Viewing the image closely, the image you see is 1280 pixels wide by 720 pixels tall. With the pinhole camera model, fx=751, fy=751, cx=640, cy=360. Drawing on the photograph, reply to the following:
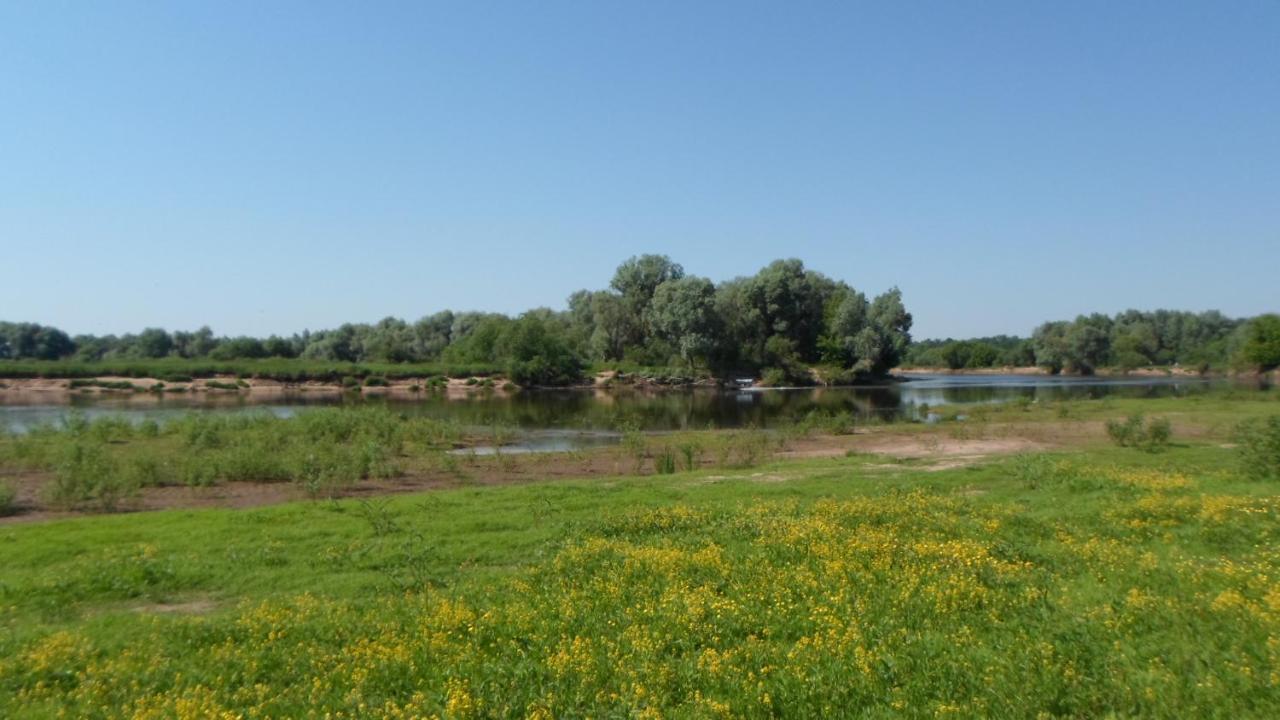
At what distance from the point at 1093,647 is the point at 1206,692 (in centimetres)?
101

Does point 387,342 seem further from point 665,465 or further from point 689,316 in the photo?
point 665,465

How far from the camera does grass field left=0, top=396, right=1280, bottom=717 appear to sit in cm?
611

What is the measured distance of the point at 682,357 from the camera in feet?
330

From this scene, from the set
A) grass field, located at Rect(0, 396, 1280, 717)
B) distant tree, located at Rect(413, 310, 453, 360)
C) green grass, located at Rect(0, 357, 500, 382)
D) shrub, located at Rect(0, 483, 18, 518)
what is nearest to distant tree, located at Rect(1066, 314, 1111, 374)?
green grass, located at Rect(0, 357, 500, 382)

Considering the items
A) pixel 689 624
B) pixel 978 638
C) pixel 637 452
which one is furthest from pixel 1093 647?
pixel 637 452

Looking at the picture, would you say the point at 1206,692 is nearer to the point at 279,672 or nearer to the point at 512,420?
the point at 279,672

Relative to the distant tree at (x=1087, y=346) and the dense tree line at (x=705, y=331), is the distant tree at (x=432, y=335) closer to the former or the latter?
the dense tree line at (x=705, y=331)

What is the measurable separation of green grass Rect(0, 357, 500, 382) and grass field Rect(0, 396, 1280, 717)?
86.6m

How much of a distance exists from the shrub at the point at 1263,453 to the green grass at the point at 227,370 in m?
90.2

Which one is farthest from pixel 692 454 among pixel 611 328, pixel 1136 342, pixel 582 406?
pixel 1136 342

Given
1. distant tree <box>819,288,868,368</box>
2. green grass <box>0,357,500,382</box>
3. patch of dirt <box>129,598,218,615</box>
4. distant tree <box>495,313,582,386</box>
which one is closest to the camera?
patch of dirt <box>129,598,218,615</box>

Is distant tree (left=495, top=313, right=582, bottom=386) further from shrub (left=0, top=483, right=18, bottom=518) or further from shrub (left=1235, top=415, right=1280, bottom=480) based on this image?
shrub (left=1235, top=415, right=1280, bottom=480)

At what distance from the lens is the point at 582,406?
Result: 66.0 metres

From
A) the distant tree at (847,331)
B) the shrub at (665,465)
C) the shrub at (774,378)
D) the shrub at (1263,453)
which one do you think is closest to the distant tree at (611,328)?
the shrub at (774,378)
